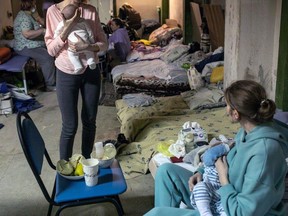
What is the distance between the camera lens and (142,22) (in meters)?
8.30

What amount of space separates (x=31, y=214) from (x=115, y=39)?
3700 mm

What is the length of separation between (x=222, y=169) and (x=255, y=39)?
216cm

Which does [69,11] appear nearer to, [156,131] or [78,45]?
[78,45]

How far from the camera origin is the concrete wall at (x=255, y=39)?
133 inches

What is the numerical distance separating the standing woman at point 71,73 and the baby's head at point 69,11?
0.07ft

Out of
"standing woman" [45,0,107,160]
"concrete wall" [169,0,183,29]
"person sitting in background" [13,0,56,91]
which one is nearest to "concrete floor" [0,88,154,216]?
"standing woman" [45,0,107,160]

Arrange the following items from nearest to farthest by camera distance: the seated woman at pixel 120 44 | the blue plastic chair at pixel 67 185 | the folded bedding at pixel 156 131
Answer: the blue plastic chair at pixel 67 185, the folded bedding at pixel 156 131, the seated woman at pixel 120 44

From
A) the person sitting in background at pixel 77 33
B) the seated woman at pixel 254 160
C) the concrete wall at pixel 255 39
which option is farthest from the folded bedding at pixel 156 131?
the seated woman at pixel 254 160

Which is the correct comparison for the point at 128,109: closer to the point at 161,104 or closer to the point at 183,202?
the point at 161,104

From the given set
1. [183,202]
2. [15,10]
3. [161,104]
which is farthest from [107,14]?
[183,202]

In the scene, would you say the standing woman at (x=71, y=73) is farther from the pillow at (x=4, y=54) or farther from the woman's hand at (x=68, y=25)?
the pillow at (x=4, y=54)

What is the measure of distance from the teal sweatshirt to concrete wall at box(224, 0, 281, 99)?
2.11m

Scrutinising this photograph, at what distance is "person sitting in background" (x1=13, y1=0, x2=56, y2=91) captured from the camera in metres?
5.16

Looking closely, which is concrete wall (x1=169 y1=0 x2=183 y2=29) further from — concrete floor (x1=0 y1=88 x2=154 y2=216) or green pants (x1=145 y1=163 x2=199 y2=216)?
green pants (x1=145 y1=163 x2=199 y2=216)
